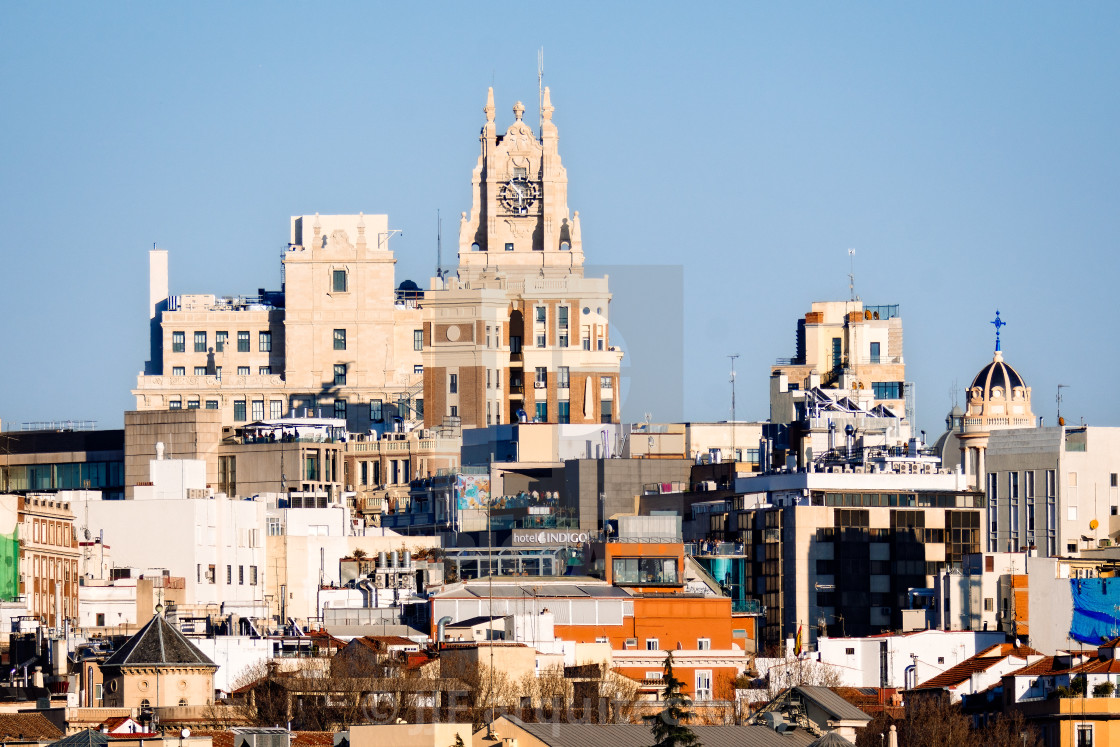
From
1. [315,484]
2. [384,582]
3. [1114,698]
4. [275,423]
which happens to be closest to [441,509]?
[315,484]

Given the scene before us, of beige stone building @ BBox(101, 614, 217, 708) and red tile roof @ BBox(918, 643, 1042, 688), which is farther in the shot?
red tile roof @ BBox(918, 643, 1042, 688)

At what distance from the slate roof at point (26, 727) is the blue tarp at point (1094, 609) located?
158ft

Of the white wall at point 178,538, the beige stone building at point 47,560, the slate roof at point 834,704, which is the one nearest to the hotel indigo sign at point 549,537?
the white wall at point 178,538

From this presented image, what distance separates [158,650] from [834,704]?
1933 centimetres

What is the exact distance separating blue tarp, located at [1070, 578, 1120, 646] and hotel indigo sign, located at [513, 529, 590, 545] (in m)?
23.7

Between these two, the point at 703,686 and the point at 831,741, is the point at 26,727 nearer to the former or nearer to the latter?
the point at 831,741

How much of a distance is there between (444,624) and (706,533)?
39.1 metres

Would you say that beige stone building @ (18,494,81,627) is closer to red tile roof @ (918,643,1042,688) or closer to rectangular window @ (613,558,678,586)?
rectangular window @ (613,558,678,586)

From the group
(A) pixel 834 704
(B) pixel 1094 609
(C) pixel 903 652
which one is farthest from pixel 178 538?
(A) pixel 834 704

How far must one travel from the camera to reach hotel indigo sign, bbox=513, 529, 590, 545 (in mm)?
152750

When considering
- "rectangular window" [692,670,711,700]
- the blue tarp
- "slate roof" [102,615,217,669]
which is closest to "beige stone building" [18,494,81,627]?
"rectangular window" [692,670,711,700]

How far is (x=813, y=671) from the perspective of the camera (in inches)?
4946

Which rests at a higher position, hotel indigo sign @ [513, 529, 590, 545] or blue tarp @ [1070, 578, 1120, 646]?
hotel indigo sign @ [513, 529, 590, 545]

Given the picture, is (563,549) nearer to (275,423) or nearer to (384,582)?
(384,582)
